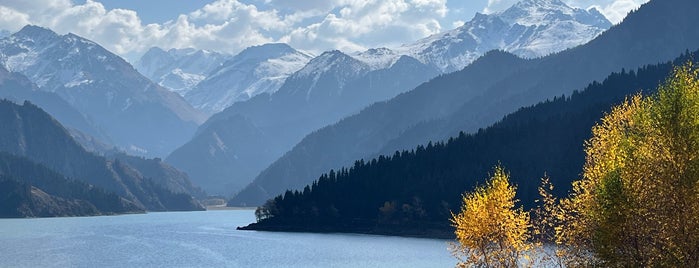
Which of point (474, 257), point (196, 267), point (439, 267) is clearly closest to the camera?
point (474, 257)

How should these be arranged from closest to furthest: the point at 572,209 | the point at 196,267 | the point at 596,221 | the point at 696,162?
the point at 696,162 → the point at 596,221 → the point at 572,209 → the point at 196,267

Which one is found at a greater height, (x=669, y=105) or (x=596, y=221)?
(x=669, y=105)

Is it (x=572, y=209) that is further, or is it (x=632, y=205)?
(x=572, y=209)

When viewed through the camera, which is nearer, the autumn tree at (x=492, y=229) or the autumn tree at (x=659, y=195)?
the autumn tree at (x=659, y=195)

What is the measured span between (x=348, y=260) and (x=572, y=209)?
124 metres

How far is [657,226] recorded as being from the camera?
203 feet

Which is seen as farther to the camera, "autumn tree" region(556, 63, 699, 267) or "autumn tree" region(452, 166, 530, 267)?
"autumn tree" region(452, 166, 530, 267)

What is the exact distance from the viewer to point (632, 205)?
61.5 m

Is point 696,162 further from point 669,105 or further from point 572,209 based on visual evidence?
point 572,209

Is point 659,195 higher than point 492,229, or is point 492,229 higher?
point 659,195

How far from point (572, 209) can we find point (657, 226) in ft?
40.5

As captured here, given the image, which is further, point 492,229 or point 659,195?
point 492,229

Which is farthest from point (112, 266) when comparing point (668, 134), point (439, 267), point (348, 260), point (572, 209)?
point (668, 134)

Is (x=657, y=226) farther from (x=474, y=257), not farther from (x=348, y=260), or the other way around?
(x=348, y=260)
